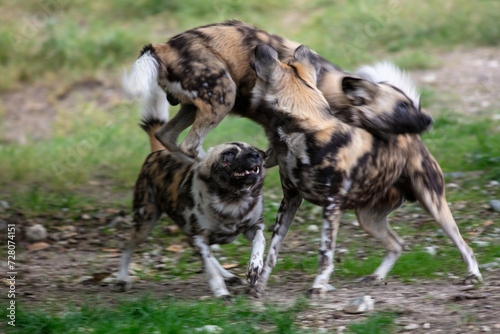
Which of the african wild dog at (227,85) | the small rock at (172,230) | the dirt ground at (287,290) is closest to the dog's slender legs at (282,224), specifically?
the dirt ground at (287,290)

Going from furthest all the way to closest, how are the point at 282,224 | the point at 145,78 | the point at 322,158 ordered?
the point at 282,224, the point at 145,78, the point at 322,158

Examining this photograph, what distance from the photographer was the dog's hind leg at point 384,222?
16.3ft

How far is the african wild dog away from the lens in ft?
15.2

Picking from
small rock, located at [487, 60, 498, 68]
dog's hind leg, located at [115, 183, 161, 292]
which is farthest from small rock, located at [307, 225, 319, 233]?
small rock, located at [487, 60, 498, 68]

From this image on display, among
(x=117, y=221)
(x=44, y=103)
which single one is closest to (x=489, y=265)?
(x=117, y=221)

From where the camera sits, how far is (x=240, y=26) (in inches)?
201

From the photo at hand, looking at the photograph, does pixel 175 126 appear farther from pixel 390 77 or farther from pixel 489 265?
pixel 489 265

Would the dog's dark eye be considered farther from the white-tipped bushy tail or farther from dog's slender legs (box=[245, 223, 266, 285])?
the white-tipped bushy tail

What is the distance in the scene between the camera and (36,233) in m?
6.02

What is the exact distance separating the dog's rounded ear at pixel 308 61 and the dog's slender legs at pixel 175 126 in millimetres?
862

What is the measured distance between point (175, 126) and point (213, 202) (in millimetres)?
823

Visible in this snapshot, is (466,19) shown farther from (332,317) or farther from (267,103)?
(332,317)

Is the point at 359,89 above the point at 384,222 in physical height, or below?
above

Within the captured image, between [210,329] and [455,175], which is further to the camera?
[455,175]
